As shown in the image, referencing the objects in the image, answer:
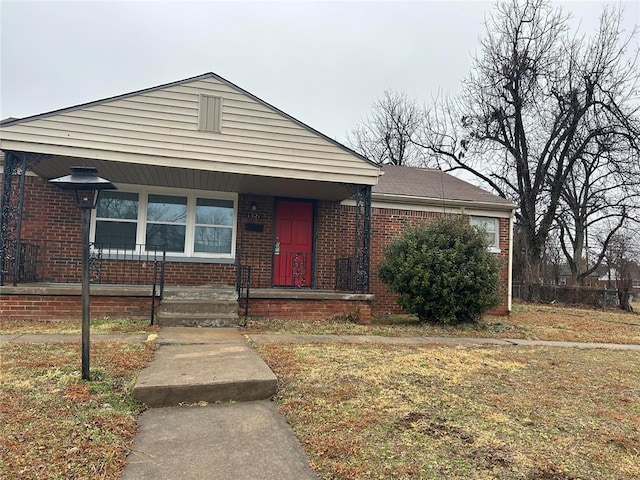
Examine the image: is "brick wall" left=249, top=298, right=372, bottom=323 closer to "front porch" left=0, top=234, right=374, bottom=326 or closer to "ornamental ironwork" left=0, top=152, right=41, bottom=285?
"front porch" left=0, top=234, right=374, bottom=326

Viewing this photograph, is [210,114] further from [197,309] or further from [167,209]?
[197,309]

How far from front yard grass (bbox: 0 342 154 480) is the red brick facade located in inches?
105

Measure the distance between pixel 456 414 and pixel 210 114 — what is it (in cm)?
701

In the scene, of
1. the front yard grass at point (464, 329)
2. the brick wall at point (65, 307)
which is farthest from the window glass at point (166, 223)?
the front yard grass at point (464, 329)

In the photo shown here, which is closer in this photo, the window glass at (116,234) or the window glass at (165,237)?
the window glass at (116,234)

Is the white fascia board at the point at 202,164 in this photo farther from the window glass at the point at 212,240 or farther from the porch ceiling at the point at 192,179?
the window glass at the point at 212,240

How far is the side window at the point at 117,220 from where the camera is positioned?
963 cm

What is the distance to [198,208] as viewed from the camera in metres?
10.2

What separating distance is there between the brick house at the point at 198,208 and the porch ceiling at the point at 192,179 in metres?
0.05

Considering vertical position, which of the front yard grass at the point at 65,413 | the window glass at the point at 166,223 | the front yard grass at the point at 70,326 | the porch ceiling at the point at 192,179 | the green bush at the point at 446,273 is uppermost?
the porch ceiling at the point at 192,179

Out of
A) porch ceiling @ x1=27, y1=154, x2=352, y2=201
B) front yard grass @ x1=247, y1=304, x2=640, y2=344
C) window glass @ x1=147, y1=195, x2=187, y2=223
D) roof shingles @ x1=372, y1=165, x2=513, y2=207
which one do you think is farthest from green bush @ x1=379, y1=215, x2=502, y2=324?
window glass @ x1=147, y1=195, x2=187, y2=223

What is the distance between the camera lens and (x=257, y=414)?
11.5ft

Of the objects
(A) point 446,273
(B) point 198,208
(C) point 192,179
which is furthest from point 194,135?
(A) point 446,273

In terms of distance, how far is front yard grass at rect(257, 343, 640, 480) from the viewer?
269cm
